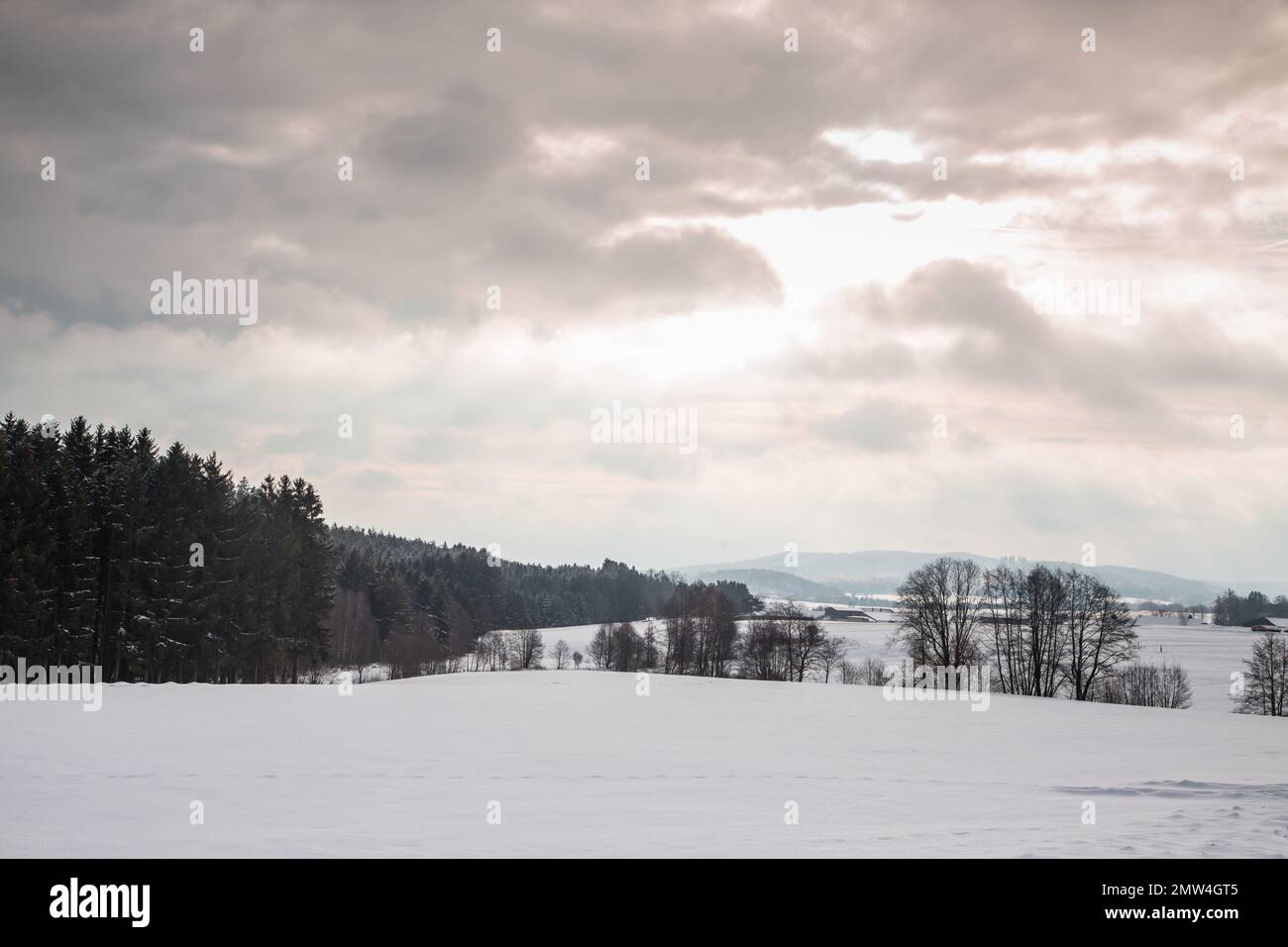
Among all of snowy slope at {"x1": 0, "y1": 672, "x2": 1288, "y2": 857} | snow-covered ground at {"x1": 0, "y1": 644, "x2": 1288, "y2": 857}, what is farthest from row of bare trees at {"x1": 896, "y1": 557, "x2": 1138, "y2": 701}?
snowy slope at {"x1": 0, "y1": 672, "x2": 1288, "y2": 857}

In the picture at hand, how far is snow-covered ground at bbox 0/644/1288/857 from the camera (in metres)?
11.1

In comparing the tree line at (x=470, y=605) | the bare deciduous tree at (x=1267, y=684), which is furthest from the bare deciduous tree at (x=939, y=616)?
the tree line at (x=470, y=605)

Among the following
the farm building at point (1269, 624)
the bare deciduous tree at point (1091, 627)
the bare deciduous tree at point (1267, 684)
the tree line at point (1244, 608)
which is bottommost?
the tree line at point (1244, 608)

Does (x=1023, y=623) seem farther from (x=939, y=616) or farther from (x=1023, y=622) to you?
(x=939, y=616)

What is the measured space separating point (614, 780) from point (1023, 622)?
49500 mm

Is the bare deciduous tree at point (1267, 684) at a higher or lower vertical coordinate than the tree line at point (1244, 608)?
higher

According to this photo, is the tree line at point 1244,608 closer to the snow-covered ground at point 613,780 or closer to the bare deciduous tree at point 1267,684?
the bare deciduous tree at point 1267,684

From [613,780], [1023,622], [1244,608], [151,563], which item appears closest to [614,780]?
[613,780]

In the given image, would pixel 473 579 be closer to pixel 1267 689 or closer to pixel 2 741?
pixel 1267 689

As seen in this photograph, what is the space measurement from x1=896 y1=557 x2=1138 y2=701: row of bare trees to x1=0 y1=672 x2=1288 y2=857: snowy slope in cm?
2038

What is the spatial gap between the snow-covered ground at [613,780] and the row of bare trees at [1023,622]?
20.1m

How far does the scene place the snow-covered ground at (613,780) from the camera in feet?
36.3

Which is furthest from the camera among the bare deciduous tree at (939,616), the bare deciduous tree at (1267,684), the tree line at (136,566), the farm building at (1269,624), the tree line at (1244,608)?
the tree line at (1244,608)

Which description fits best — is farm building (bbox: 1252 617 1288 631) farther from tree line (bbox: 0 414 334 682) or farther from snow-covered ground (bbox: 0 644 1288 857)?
tree line (bbox: 0 414 334 682)
